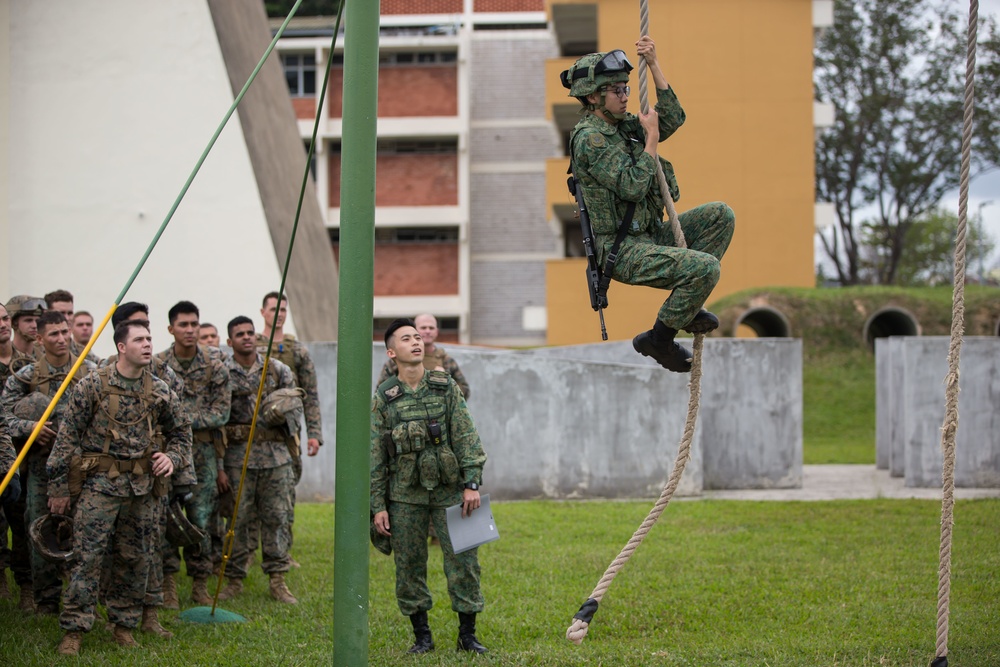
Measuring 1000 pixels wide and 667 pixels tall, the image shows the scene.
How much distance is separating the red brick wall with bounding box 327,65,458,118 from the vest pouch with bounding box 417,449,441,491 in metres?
31.5

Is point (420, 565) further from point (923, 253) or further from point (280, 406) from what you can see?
point (923, 253)

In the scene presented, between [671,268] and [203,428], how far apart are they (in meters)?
4.70

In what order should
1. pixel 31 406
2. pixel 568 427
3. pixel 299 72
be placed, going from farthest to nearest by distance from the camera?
pixel 299 72, pixel 568 427, pixel 31 406

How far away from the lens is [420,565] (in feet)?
24.6

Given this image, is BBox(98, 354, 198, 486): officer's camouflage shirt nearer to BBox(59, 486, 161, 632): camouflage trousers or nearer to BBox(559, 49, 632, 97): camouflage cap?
BBox(59, 486, 161, 632): camouflage trousers

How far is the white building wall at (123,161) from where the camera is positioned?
52.6 ft

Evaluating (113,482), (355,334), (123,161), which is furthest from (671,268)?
(123,161)

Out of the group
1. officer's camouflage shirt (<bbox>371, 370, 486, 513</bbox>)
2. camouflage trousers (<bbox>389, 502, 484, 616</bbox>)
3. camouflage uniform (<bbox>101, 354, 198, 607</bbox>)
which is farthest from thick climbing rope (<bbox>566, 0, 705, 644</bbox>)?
camouflage uniform (<bbox>101, 354, 198, 607</bbox>)

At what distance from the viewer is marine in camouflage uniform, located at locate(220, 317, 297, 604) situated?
9211 mm

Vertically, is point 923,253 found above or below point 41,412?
above

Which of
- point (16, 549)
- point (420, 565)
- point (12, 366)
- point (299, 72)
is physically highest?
point (299, 72)

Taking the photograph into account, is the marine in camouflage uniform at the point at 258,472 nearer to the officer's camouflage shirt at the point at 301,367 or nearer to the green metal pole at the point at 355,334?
the officer's camouflage shirt at the point at 301,367

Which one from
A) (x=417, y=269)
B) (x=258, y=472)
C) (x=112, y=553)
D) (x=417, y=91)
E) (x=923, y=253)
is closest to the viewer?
(x=112, y=553)

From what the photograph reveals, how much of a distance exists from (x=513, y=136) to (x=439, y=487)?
33980mm
